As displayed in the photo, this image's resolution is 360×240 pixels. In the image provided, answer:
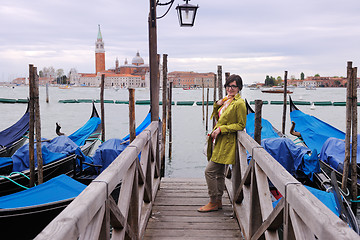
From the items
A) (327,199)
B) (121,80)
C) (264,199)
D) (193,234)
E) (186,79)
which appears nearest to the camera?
(264,199)

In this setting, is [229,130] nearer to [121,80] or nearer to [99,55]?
[121,80]

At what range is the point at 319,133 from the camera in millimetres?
6715

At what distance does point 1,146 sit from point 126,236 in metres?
5.94

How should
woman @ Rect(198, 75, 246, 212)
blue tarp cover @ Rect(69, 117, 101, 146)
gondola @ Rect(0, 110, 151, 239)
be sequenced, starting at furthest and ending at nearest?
1. blue tarp cover @ Rect(69, 117, 101, 146)
2. gondola @ Rect(0, 110, 151, 239)
3. woman @ Rect(198, 75, 246, 212)

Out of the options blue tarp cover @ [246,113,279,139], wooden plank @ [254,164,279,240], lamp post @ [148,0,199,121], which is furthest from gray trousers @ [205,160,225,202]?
blue tarp cover @ [246,113,279,139]

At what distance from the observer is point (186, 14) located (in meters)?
3.86

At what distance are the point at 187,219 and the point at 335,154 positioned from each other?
320cm

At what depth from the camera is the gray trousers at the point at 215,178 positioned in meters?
2.48

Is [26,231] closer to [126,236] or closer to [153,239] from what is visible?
[153,239]

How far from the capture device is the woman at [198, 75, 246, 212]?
7.57 feet

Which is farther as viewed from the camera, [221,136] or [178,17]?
[178,17]

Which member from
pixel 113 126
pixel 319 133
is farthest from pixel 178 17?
pixel 113 126

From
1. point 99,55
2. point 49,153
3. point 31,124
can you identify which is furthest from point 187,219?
point 99,55

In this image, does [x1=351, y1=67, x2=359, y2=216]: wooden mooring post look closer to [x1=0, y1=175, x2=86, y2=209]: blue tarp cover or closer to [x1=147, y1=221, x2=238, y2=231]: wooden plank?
[x1=147, y1=221, x2=238, y2=231]: wooden plank
